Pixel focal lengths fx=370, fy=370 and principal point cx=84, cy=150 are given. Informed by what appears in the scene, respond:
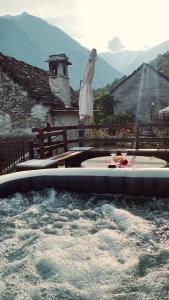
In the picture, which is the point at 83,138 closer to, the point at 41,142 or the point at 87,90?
the point at 87,90

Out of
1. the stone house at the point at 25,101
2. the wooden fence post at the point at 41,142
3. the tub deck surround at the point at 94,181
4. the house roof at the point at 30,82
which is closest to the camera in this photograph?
the tub deck surround at the point at 94,181

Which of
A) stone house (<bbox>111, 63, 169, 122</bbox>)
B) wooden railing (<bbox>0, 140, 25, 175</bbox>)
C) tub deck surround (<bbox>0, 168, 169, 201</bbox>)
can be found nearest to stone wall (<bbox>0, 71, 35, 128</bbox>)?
wooden railing (<bbox>0, 140, 25, 175</bbox>)

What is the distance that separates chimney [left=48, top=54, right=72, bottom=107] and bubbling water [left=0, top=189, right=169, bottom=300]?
13369 mm

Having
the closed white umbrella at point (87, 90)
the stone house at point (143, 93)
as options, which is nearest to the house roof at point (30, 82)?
the closed white umbrella at point (87, 90)

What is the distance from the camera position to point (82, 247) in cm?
523

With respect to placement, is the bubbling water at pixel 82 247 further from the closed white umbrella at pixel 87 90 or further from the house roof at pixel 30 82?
the house roof at pixel 30 82

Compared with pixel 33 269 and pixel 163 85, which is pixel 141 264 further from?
pixel 163 85

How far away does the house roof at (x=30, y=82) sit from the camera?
58.3 feet

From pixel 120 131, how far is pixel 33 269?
12.3 metres

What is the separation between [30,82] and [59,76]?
7.61ft

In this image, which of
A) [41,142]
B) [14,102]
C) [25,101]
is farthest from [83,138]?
[14,102]

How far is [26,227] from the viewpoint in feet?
19.7

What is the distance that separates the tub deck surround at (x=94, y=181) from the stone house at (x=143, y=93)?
27.7 metres

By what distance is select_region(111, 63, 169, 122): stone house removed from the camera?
3444cm
